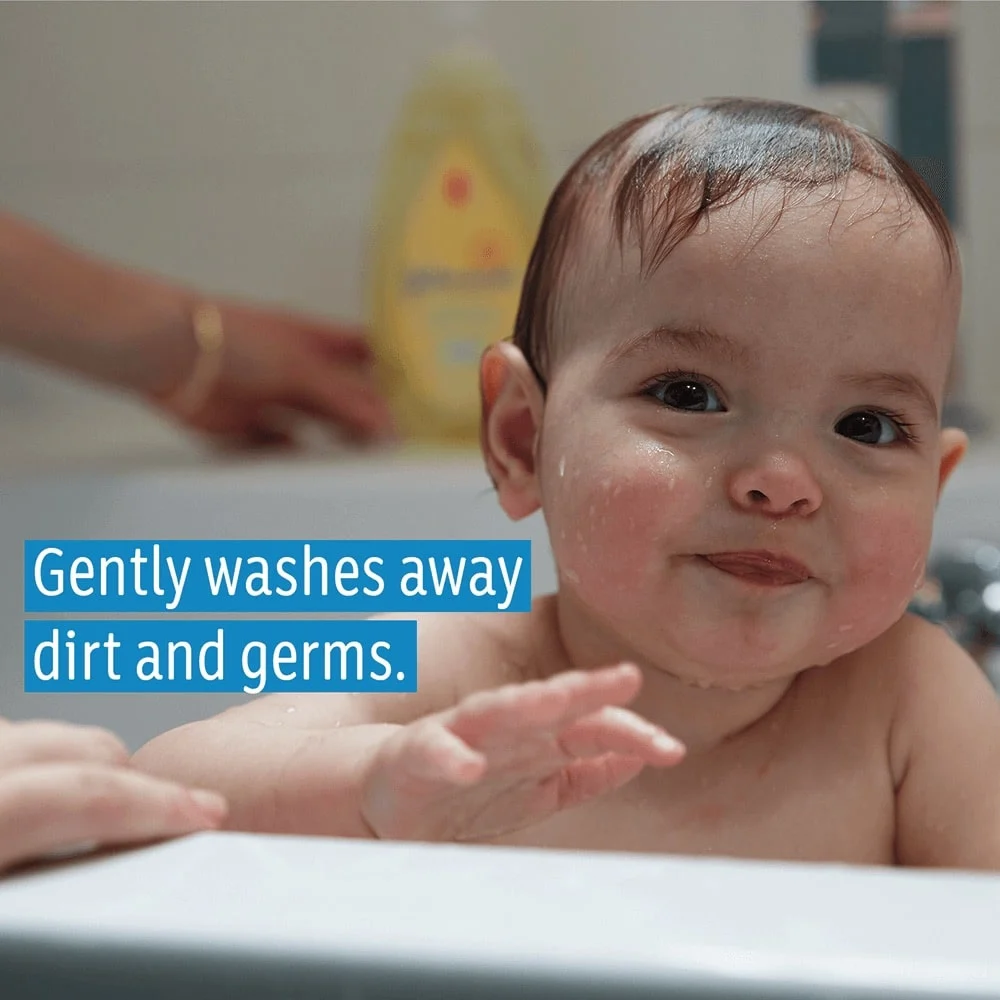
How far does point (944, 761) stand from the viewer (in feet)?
2.25

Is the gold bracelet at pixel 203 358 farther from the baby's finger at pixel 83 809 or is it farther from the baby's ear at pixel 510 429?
the baby's finger at pixel 83 809

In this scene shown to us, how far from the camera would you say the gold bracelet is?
3.83ft

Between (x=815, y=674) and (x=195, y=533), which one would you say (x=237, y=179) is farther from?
(x=815, y=674)

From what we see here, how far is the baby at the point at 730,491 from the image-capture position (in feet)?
1.90

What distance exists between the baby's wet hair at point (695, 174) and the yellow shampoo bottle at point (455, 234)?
54 centimetres

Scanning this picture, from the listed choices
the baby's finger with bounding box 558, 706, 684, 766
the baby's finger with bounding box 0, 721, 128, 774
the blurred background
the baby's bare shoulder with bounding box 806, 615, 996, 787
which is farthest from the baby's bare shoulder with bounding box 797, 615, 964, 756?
the blurred background

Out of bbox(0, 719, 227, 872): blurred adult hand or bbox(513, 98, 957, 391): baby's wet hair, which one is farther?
bbox(513, 98, 957, 391): baby's wet hair

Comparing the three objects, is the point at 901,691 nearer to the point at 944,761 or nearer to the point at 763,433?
the point at 944,761

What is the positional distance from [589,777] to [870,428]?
0.68 feet

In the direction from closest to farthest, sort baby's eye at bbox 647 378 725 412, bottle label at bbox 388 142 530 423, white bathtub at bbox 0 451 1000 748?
baby's eye at bbox 647 378 725 412, white bathtub at bbox 0 451 1000 748, bottle label at bbox 388 142 530 423

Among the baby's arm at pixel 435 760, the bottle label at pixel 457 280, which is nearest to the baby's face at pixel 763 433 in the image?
the baby's arm at pixel 435 760

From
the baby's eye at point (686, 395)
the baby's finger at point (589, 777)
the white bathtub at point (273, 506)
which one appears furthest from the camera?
the white bathtub at point (273, 506)

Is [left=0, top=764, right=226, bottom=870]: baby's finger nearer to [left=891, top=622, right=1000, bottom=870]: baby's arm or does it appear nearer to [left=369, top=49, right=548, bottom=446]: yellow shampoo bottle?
[left=891, top=622, right=1000, bottom=870]: baby's arm

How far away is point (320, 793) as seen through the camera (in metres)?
0.51
